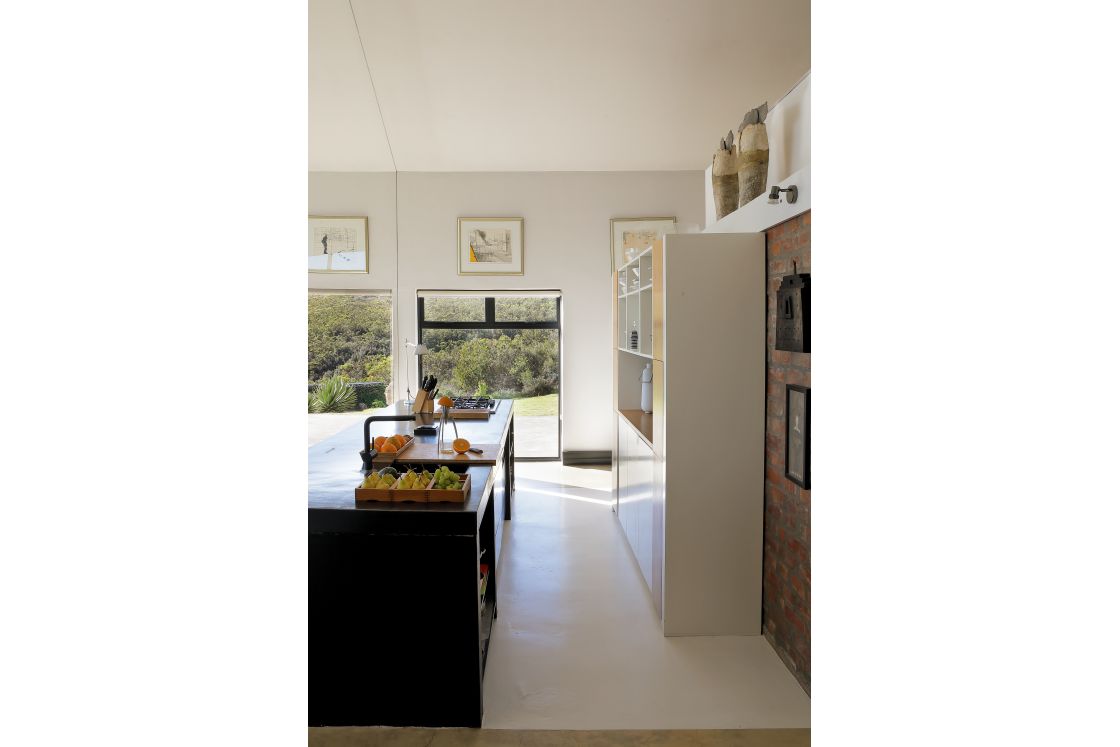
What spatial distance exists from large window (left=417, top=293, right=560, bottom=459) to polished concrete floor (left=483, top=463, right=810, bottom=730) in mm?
3009

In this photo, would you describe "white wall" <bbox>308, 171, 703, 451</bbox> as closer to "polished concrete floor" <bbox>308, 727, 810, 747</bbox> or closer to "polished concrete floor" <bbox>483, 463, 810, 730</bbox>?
"polished concrete floor" <bbox>483, 463, 810, 730</bbox>

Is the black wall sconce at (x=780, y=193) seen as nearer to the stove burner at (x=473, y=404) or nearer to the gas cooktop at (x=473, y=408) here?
the gas cooktop at (x=473, y=408)

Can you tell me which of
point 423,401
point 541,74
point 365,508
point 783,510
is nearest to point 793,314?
point 783,510

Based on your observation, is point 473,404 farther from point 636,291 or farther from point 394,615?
point 394,615

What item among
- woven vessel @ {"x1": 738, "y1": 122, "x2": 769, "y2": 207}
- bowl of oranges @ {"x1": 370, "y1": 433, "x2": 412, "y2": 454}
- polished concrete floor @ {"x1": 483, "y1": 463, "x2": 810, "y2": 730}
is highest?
woven vessel @ {"x1": 738, "y1": 122, "x2": 769, "y2": 207}

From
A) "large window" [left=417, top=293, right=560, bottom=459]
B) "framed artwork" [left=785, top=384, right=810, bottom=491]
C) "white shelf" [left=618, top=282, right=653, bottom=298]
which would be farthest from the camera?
"large window" [left=417, top=293, right=560, bottom=459]

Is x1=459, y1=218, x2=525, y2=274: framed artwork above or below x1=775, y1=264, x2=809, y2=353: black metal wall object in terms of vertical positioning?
above

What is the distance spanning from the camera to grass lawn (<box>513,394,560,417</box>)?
7.17m

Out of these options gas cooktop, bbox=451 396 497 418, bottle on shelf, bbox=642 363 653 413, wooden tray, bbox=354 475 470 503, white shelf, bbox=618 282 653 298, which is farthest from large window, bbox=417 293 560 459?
wooden tray, bbox=354 475 470 503

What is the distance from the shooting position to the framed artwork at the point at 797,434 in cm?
248

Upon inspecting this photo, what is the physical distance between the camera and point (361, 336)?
6695mm
